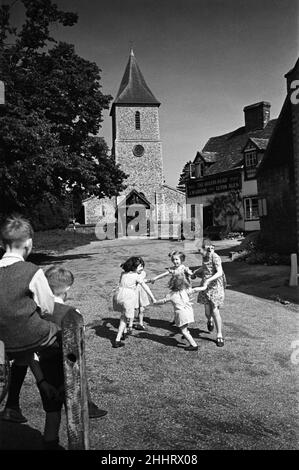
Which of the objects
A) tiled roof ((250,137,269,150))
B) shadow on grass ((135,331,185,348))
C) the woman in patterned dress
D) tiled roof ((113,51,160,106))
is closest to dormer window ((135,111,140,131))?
tiled roof ((113,51,160,106))

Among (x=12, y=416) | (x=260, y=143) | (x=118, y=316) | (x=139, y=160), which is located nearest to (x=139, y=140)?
(x=139, y=160)

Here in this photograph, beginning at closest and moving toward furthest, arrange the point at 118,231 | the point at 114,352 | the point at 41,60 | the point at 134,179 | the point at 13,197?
the point at 114,352, the point at 13,197, the point at 41,60, the point at 118,231, the point at 134,179

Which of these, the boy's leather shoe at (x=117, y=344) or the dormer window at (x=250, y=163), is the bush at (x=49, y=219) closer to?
the dormer window at (x=250, y=163)

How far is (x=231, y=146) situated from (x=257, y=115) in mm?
3250

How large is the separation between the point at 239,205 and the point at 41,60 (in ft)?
59.3

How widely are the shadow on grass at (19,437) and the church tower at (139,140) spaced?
43.4 meters

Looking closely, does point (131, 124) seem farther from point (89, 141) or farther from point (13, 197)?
point (13, 197)

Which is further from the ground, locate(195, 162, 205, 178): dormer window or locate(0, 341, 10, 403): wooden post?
locate(195, 162, 205, 178): dormer window

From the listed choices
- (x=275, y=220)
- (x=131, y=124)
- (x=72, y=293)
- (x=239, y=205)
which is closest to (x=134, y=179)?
(x=131, y=124)

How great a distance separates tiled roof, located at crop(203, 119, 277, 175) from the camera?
32.0 metres

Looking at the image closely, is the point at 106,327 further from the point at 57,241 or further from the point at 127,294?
the point at 57,241

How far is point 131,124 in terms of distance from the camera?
49.4 metres

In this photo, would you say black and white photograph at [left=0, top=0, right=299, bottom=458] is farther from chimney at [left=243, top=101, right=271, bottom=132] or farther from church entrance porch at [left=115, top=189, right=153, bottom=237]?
church entrance porch at [left=115, top=189, right=153, bottom=237]

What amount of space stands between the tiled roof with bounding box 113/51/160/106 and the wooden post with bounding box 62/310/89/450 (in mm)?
49255
